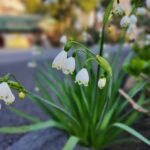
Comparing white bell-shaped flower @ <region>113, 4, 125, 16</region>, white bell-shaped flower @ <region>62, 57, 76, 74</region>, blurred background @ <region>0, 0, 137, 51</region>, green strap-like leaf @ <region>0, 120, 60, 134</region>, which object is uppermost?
white bell-shaped flower @ <region>113, 4, 125, 16</region>

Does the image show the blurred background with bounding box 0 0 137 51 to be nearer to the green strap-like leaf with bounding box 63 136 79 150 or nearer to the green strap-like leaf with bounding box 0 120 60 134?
the green strap-like leaf with bounding box 0 120 60 134

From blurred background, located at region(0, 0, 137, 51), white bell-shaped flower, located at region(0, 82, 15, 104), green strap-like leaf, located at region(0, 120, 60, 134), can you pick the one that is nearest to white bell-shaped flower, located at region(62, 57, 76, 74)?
white bell-shaped flower, located at region(0, 82, 15, 104)

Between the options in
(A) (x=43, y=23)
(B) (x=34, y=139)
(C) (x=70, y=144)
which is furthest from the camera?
(A) (x=43, y=23)

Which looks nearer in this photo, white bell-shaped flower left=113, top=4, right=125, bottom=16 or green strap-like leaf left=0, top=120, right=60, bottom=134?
white bell-shaped flower left=113, top=4, right=125, bottom=16

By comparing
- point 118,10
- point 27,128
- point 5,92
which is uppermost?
point 118,10

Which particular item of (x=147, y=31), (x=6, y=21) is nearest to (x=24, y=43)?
(x=6, y=21)

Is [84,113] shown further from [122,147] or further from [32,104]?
[32,104]

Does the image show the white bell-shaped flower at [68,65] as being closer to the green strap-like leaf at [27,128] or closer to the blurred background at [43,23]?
the green strap-like leaf at [27,128]

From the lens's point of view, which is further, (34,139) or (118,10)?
(34,139)

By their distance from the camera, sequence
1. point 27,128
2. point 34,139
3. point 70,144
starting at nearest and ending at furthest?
point 70,144 → point 27,128 → point 34,139

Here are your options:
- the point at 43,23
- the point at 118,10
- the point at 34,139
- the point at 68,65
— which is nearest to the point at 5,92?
the point at 68,65

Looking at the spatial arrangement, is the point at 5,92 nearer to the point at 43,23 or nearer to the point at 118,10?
the point at 118,10
